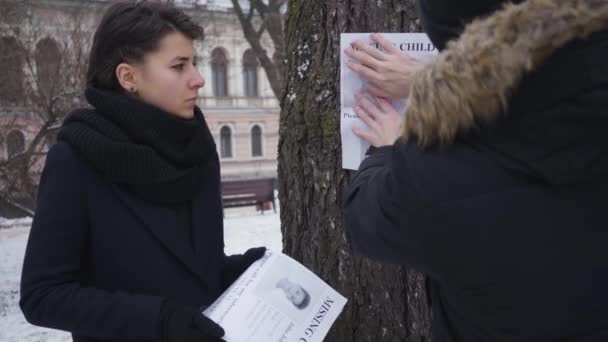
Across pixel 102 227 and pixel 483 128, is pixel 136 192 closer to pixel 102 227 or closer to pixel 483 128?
pixel 102 227

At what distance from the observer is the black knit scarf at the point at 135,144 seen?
1.51 meters

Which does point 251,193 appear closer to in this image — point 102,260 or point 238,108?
point 102,260

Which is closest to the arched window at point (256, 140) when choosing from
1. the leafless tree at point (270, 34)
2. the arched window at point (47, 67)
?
the leafless tree at point (270, 34)

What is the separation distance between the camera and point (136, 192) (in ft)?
5.19

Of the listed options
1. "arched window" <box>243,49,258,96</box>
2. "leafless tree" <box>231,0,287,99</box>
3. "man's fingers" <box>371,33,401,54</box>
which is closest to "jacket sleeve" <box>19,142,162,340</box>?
"man's fingers" <box>371,33,401,54</box>

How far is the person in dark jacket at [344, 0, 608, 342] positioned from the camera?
0.92 metres

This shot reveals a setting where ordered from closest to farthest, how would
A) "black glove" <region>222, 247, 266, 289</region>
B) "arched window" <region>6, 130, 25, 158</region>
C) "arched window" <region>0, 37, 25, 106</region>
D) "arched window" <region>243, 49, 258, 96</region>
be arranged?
"black glove" <region>222, 247, 266, 289</region> < "arched window" <region>0, 37, 25, 106</region> < "arched window" <region>6, 130, 25, 158</region> < "arched window" <region>243, 49, 258, 96</region>

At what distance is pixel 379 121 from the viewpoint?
147cm

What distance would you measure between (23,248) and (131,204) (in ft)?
29.3

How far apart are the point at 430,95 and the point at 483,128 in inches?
4.3

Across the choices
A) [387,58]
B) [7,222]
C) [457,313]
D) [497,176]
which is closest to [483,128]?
[497,176]

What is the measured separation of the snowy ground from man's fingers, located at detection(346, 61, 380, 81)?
4.50 metres

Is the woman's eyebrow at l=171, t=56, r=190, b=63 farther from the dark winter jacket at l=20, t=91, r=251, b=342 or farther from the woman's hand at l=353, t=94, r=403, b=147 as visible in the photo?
the woman's hand at l=353, t=94, r=403, b=147

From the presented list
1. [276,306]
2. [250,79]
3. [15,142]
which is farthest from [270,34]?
[250,79]
